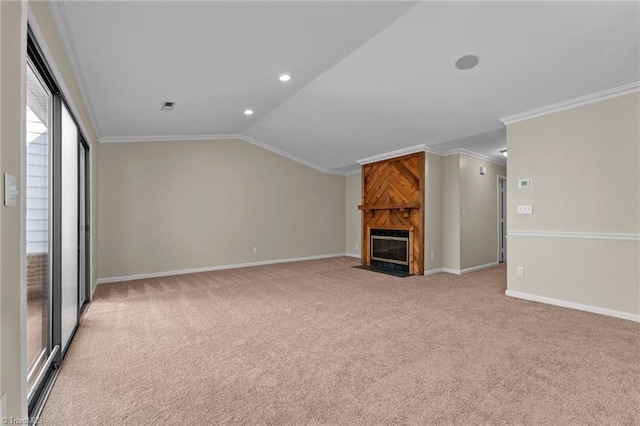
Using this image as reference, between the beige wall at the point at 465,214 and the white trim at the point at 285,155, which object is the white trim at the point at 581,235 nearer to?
the beige wall at the point at 465,214

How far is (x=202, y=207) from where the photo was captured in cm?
624

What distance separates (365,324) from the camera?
3160 mm

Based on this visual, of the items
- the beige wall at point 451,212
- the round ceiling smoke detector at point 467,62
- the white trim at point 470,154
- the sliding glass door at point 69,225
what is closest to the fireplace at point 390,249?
the beige wall at point 451,212

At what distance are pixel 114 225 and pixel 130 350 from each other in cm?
356

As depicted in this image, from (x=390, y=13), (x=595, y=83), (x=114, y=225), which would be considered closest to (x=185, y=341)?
(x=390, y=13)

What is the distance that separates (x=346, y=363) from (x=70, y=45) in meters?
3.23

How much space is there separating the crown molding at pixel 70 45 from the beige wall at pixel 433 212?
499 centimetres

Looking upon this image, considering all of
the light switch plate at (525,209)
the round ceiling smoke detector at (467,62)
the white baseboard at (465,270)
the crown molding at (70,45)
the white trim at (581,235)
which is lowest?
the white baseboard at (465,270)

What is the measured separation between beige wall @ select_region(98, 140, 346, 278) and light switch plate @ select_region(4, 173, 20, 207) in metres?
4.68

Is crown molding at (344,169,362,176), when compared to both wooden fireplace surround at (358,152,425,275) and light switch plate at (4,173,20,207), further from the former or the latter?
light switch plate at (4,173,20,207)

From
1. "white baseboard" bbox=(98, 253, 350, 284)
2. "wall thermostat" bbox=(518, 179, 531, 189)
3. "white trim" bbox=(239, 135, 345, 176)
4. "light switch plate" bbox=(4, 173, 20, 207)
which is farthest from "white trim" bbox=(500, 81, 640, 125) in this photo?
"white baseboard" bbox=(98, 253, 350, 284)

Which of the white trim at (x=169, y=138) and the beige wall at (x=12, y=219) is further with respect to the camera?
the white trim at (x=169, y=138)

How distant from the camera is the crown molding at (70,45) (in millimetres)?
2109

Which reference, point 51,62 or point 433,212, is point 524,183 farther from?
point 51,62
